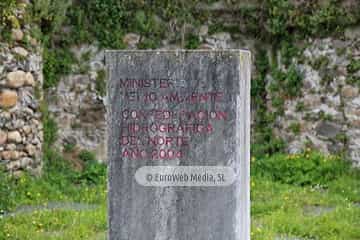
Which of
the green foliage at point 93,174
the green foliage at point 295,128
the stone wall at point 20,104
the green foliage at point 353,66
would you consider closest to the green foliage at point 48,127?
the stone wall at point 20,104

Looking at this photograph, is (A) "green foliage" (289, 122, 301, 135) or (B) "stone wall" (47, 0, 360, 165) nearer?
(B) "stone wall" (47, 0, 360, 165)

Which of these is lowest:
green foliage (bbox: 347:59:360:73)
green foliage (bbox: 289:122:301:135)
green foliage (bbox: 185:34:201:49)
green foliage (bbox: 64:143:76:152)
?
green foliage (bbox: 64:143:76:152)

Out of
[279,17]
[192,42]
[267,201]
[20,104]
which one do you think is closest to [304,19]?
[279,17]

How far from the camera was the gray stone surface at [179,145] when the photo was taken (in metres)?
4.12

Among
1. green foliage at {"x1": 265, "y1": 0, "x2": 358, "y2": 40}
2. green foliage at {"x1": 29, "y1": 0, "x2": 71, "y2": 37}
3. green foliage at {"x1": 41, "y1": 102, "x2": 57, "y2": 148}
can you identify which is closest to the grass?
green foliage at {"x1": 41, "y1": 102, "x2": 57, "y2": 148}

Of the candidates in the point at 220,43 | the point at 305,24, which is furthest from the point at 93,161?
the point at 305,24

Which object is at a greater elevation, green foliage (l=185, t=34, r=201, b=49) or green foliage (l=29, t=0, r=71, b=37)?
green foliage (l=29, t=0, r=71, b=37)

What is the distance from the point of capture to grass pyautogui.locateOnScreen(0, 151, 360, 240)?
5.43 m

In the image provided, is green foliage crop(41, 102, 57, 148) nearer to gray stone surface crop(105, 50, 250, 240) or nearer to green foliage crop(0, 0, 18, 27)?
green foliage crop(0, 0, 18, 27)

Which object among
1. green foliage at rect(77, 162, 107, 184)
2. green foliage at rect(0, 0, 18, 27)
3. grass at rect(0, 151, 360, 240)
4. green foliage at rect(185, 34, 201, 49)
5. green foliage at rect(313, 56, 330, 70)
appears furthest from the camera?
green foliage at rect(185, 34, 201, 49)

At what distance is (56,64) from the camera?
8000 mm

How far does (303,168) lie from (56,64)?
133 inches

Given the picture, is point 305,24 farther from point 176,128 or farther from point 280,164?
point 176,128

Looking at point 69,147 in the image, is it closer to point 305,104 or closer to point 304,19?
point 305,104
